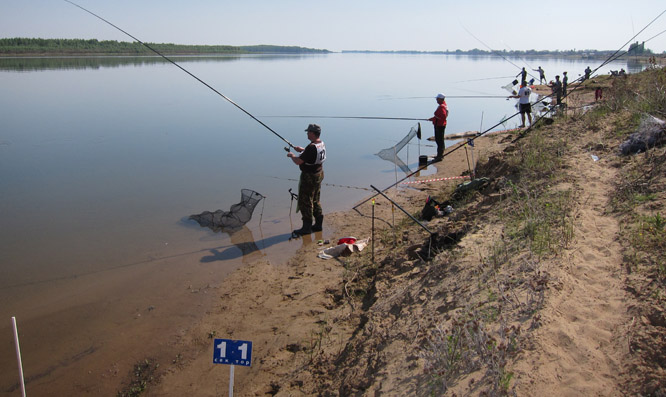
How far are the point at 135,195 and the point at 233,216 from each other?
316 centimetres

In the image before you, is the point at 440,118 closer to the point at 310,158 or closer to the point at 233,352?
the point at 310,158

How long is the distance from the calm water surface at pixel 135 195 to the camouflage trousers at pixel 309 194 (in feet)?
1.79

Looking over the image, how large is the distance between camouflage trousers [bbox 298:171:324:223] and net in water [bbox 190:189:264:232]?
0.86 m

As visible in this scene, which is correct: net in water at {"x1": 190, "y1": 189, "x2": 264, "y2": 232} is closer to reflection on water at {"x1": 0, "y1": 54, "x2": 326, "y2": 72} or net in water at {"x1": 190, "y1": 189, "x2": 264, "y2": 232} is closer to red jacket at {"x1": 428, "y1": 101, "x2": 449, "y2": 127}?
red jacket at {"x1": 428, "y1": 101, "x2": 449, "y2": 127}

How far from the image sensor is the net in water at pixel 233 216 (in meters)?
8.05

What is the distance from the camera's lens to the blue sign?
3.31 metres

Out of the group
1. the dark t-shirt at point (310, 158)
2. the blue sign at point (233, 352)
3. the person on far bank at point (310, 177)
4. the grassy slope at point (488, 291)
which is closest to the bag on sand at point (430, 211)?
the grassy slope at point (488, 291)

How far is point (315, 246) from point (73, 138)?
11.9 metres

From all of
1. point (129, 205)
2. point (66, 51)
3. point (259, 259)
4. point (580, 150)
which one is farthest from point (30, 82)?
point (66, 51)

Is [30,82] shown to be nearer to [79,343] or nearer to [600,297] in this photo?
[79,343]

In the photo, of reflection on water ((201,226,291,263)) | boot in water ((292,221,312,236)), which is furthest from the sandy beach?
boot in water ((292,221,312,236))

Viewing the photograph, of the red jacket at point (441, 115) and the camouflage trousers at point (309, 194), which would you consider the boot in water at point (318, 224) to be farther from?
the red jacket at point (441, 115)

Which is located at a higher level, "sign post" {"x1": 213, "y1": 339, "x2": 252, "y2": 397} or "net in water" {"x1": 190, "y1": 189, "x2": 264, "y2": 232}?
"sign post" {"x1": 213, "y1": 339, "x2": 252, "y2": 397}

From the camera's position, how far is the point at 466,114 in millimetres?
21953
